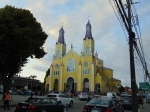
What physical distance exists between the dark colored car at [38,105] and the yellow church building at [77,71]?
65436 millimetres

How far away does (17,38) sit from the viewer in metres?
30.0

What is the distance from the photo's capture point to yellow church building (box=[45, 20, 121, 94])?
278 ft

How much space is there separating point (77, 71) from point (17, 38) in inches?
2299

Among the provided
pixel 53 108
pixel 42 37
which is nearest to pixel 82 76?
pixel 42 37

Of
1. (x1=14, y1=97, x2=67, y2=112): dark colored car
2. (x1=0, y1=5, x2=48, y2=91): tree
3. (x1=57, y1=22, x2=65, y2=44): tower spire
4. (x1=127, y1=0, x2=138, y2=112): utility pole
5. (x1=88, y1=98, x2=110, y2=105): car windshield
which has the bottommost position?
(x1=14, y1=97, x2=67, y2=112): dark colored car

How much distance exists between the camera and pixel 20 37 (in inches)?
1181

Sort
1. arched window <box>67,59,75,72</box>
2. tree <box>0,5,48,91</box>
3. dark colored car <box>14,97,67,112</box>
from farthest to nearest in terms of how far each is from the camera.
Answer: arched window <box>67,59,75,72</box> < tree <box>0,5,48,91</box> < dark colored car <box>14,97,67,112</box>

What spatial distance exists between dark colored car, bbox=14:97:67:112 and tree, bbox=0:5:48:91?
13429mm

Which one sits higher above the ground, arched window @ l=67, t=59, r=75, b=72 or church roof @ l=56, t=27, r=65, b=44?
church roof @ l=56, t=27, r=65, b=44

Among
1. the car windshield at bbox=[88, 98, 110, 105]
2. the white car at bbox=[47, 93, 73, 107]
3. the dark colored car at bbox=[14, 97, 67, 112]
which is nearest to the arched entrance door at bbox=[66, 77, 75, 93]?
the white car at bbox=[47, 93, 73, 107]

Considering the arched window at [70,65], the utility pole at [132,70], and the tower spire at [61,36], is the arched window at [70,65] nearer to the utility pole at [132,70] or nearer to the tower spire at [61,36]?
the tower spire at [61,36]

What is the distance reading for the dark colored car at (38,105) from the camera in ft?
50.8

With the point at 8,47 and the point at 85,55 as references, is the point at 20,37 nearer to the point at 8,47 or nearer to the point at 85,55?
the point at 8,47

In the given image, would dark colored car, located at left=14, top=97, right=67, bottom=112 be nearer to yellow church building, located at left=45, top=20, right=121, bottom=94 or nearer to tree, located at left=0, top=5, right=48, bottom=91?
tree, located at left=0, top=5, right=48, bottom=91
